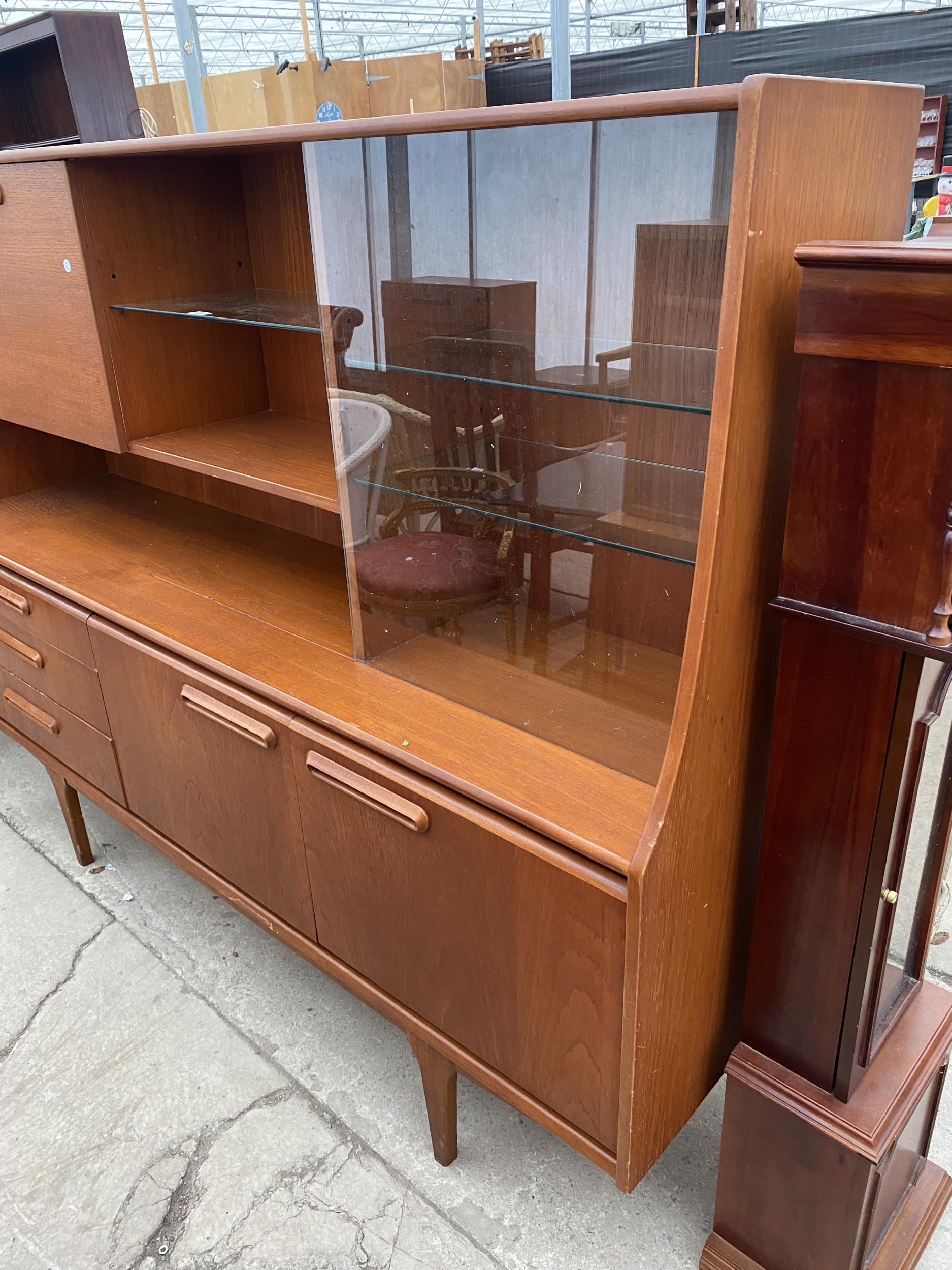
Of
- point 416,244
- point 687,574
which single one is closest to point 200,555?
point 416,244

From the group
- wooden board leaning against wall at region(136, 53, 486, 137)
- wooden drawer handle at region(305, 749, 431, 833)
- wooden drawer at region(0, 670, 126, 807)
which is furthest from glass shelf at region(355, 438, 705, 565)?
wooden board leaning against wall at region(136, 53, 486, 137)

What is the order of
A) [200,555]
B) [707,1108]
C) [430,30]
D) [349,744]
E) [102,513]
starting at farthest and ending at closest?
1. [430,30]
2. [102,513]
3. [200,555]
4. [707,1108]
5. [349,744]

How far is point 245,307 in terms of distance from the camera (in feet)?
5.24

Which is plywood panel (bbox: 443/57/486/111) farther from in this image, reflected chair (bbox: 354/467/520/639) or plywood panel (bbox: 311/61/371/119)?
reflected chair (bbox: 354/467/520/639)

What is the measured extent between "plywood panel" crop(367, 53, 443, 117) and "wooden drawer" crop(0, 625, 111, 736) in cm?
525

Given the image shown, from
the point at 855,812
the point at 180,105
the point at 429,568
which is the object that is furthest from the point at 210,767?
the point at 180,105

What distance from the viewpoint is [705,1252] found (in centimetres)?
125

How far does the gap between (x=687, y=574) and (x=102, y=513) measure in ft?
5.24

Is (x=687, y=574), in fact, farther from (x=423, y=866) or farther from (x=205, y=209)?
(x=205, y=209)

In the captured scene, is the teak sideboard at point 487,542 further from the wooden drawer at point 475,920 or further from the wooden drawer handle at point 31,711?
the wooden drawer handle at point 31,711

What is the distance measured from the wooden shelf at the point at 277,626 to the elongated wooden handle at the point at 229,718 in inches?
1.8

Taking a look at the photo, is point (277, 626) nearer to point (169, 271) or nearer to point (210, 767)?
point (210, 767)

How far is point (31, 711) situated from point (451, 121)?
159 centimetres

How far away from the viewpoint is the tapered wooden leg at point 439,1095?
1.34 meters
